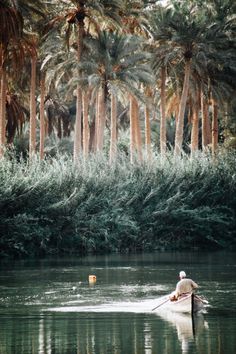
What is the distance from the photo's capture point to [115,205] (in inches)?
2557

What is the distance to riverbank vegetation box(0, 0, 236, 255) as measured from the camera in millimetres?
62344

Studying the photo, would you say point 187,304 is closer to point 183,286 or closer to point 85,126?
point 183,286

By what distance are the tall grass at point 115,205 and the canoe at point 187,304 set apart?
24.7 m

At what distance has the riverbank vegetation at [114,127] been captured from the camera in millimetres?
62344

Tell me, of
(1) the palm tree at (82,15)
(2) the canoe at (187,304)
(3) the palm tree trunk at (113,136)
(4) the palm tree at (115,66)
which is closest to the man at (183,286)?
(2) the canoe at (187,304)

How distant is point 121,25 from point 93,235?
52.3 ft

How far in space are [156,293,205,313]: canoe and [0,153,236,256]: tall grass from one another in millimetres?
24715

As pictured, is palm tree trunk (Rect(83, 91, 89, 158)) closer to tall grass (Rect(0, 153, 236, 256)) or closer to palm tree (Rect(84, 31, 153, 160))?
palm tree (Rect(84, 31, 153, 160))

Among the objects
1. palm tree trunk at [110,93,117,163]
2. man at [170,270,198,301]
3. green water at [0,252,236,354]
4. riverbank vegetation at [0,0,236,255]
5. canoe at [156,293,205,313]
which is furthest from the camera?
palm tree trunk at [110,93,117,163]

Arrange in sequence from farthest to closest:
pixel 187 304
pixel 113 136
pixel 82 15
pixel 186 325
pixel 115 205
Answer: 1. pixel 113 136
2. pixel 82 15
3. pixel 115 205
4. pixel 187 304
5. pixel 186 325

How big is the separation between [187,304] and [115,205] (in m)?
30.4

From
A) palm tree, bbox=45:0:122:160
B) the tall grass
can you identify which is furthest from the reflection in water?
palm tree, bbox=45:0:122:160

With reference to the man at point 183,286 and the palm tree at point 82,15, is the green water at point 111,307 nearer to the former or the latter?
the man at point 183,286

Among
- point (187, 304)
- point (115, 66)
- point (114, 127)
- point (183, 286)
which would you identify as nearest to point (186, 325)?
point (187, 304)
